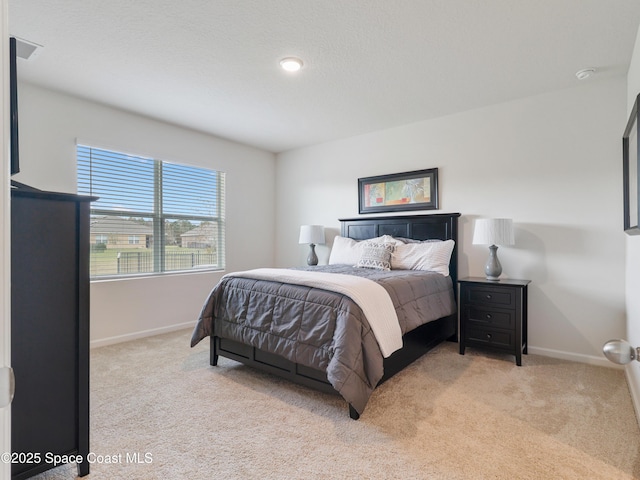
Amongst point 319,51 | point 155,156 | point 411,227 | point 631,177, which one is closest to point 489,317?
point 411,227

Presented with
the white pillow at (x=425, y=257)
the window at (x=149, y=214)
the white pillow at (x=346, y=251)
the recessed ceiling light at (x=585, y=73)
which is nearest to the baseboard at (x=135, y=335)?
the window at (x=149, y=214)

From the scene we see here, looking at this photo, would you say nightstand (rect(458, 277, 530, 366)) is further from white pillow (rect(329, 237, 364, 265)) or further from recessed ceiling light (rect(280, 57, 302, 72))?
recessed ceiling light (rect(280, 57, 302, 72))

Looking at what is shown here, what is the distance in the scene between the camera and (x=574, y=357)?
301cm

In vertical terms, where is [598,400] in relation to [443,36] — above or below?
below

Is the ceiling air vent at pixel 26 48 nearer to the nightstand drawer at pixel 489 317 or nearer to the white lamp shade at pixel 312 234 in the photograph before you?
the white lamp shade at pixel 312 234

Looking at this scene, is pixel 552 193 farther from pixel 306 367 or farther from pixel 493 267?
pixel 306 367

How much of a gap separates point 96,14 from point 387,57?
1.89 metres

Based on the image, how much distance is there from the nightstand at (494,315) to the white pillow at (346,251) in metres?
1.15

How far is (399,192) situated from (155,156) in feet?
9.25

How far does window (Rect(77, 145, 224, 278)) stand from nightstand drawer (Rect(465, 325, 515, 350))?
10.2 ft

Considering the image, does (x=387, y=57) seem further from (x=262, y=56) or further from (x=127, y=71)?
(x=127, y=71)

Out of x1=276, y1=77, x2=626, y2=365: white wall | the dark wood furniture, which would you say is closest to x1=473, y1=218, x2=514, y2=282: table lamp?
x1=276, y1=77, x2=626, y2=365: white wall

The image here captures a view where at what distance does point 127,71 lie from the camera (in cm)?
276

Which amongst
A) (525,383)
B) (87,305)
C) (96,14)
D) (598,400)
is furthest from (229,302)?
(598,400)
